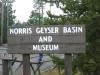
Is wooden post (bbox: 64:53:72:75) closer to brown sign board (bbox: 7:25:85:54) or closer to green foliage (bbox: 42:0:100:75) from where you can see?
brown sign board (bbox: 7:25:85:54)

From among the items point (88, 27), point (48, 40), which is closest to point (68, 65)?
point (48, 40)

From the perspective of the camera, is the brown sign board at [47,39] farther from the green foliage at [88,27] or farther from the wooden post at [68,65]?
the green foliage at [88,27]

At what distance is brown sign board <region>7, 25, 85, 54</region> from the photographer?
36.4 feet

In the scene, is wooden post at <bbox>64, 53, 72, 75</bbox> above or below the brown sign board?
below

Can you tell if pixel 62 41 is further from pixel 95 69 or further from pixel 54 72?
pixel 54 72

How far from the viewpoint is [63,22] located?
12805 mm

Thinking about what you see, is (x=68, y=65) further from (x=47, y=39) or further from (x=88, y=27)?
(x=88, y=27)

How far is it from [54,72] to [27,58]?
715 cm

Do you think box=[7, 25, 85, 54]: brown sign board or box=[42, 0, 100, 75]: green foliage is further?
box=[42, 0, 100, 75]: green foliage

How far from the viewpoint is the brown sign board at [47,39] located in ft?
36.4

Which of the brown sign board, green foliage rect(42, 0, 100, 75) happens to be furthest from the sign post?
green foliage rect(42, 0, 100, 75)

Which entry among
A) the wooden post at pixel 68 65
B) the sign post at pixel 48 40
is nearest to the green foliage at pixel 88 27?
the wooden post at pixel 68 65

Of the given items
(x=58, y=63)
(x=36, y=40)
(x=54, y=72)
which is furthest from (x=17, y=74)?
(x=36, y=40)

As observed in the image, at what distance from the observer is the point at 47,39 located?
1130cm
